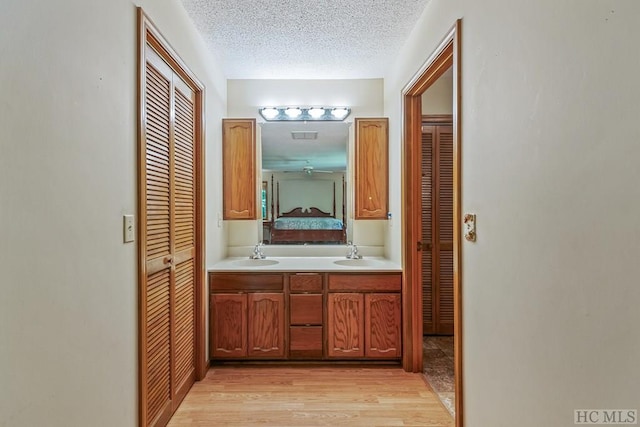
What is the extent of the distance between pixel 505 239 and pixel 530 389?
0.50 m

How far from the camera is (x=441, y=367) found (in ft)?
9.01

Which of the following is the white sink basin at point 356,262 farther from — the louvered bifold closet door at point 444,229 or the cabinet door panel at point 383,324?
the louvered bifold closet door at point 444,229

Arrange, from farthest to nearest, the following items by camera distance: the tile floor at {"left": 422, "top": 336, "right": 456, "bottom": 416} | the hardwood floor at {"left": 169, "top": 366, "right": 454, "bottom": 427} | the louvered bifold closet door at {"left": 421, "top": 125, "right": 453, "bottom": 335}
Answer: the louvered bifold closet door at {"left": 421, "top": 125, "right": 453, "bottom": 335}, the tile floor at {"left": 422, "top": 336, "right": 456, "bottom": 416}, the hardwood floor at {"left": 169, "top": 366, "right": 454, "bottom": 427}

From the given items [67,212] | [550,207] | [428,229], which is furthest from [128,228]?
[428,229]

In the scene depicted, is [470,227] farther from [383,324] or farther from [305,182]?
[305,182]

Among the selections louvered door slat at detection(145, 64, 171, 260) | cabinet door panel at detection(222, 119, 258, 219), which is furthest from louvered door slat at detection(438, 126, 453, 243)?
louvered door slat at detection(145, 64, 171, 260)

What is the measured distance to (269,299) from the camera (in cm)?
273

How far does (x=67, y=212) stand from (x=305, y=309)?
77.6 inches

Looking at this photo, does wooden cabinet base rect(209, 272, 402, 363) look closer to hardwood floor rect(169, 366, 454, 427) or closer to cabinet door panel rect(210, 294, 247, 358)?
cabinet door panel rect(210, 294, 247, 358)

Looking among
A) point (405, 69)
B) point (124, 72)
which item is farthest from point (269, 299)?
point (405, 69)

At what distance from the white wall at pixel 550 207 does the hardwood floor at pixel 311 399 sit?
729mm

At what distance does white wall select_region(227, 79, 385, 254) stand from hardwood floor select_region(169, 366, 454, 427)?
1171 mm

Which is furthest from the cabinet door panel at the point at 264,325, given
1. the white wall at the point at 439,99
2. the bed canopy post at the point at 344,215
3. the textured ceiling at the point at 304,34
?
the white wall at the point at 439,99

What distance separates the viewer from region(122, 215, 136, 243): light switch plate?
141cm
